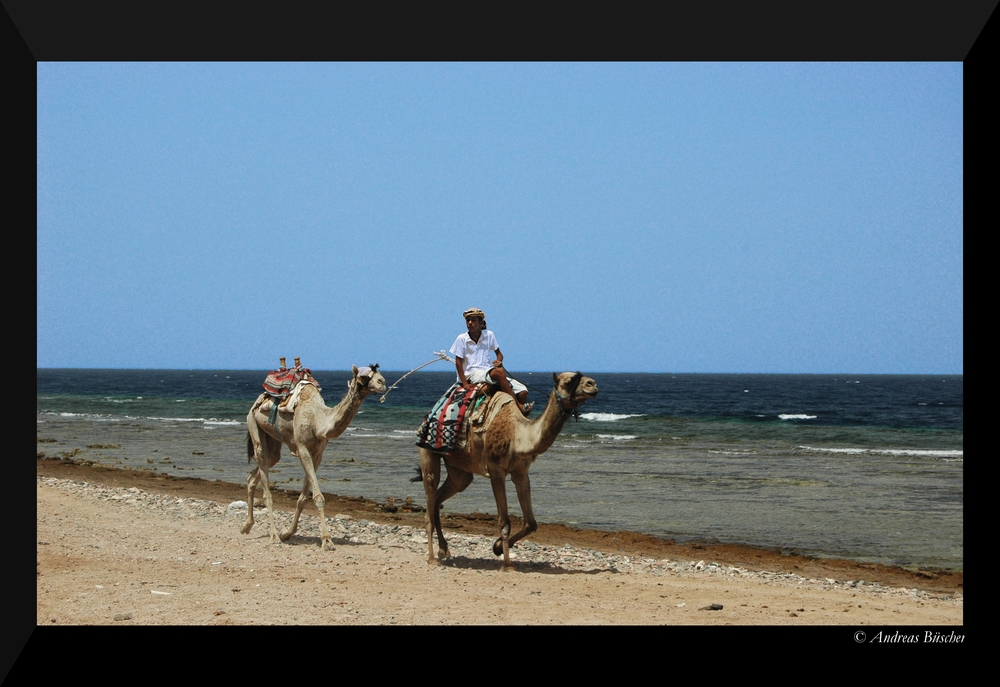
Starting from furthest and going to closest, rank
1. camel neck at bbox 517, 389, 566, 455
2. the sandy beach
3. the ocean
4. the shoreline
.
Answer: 1. the ocean
2. the shoreline
3. camel neck at bbox 517, 389, 566, 455
4. the sandy beach

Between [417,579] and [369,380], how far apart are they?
240 cm

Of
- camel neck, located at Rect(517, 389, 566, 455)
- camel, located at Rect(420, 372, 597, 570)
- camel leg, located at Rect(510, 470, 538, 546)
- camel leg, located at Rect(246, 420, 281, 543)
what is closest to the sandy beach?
camel leg, located at Rect(246, 420, 281, 543)

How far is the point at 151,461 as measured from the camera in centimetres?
2403

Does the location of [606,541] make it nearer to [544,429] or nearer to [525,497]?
[525,497]

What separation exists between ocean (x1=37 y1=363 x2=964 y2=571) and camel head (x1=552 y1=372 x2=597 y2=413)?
32 centimetres

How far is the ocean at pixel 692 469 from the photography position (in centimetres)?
1488

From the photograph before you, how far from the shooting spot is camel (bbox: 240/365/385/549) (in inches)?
444

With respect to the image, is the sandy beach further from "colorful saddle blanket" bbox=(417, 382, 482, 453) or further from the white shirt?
the white shirt

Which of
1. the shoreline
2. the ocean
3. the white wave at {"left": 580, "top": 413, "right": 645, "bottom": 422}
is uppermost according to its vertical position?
the shoreline

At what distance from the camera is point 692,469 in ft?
79.6

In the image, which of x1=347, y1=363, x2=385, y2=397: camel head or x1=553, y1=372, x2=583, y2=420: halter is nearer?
x1=553, y1=372, x2=583, y2=420: halter

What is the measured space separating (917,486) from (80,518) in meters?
16.8

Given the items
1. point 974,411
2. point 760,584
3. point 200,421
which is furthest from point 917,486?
point 200,421

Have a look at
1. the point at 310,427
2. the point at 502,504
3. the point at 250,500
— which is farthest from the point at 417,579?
the point at 250,500
